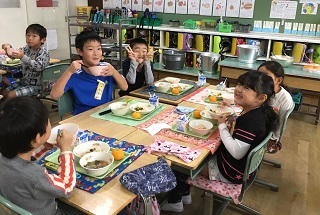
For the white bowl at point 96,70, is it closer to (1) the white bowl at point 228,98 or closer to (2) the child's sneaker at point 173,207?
(1) the white bowl at point 228,98

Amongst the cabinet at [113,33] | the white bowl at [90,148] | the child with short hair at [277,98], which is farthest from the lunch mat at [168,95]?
the cabinet at [113,33]

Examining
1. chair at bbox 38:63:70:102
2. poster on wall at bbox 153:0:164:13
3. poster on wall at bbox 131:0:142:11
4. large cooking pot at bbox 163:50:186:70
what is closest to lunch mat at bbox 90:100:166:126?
chair at bbox 38:63:70:102

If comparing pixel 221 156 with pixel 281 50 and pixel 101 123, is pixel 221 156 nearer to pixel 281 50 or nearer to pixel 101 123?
pixel 101 123

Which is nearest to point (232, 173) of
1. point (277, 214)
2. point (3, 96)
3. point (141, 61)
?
point (277, 214)

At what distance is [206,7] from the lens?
4961 mm

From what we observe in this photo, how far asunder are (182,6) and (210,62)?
1.41m

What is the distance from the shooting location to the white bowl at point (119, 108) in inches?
Answer: 76.1

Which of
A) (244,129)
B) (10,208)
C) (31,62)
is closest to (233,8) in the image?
(31,62)

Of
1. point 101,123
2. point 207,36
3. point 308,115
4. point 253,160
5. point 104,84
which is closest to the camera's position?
point 253,160

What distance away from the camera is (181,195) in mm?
2076

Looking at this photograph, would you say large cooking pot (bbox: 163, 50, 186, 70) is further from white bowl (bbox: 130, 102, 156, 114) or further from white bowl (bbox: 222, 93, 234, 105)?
white bowl (bbox: 130, 102, 156, 114)

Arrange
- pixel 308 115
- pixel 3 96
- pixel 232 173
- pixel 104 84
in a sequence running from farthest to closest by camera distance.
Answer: pixel 308 115 → pixel 3 96 → pixel 104 84 → pixel 232 173

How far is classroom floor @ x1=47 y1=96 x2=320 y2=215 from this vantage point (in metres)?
2.17

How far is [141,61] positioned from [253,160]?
1.52 metres
